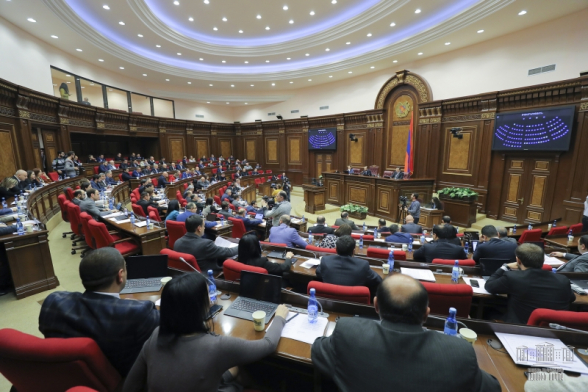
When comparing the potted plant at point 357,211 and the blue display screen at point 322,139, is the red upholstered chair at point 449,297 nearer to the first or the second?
the potted plant at point 357,211

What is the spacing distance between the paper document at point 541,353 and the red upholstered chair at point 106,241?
466 centimetres

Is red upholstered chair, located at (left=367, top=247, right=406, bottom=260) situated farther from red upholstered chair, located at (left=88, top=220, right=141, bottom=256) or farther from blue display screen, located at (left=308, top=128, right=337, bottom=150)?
blue display screen, located at (left=308, top=128, right=337, bottom=150)

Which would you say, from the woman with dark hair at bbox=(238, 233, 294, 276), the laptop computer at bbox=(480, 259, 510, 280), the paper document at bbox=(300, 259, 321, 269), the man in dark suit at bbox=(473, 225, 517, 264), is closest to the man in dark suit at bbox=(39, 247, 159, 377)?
the woman with dark hair at bbox=(238, 233, 294, 276)

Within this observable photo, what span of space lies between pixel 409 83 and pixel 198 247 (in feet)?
34.3

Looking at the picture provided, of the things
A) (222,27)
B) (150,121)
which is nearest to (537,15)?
(222,27)

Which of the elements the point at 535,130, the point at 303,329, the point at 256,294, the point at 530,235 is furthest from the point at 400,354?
the point at 535,130

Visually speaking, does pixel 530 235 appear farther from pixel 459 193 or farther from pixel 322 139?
pixel 322 139

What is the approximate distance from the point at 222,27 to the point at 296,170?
7.84 metres

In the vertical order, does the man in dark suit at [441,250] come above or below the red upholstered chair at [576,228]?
above

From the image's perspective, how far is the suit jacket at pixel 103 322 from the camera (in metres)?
1.37

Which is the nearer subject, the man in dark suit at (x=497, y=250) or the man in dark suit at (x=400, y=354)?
the man in dark suit at (x=400, y=354)

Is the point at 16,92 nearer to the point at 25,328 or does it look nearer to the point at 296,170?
the point at 25,328

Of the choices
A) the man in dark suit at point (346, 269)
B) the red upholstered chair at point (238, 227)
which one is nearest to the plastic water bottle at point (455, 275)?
the man in dark suit at point (346, 269)

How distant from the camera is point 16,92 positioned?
655 cm
